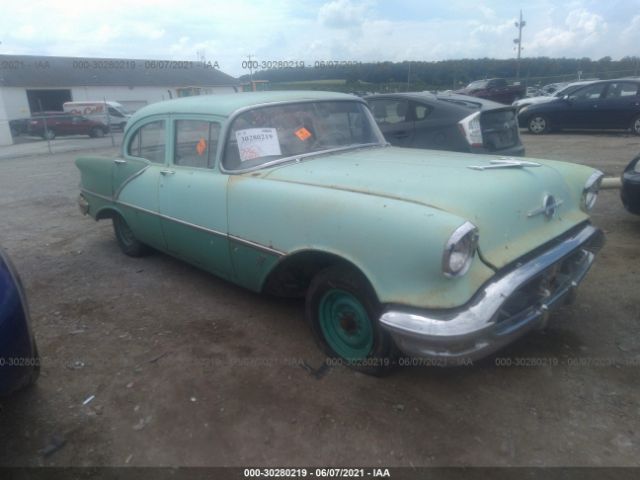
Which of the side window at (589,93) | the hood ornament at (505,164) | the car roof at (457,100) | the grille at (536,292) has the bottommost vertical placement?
the grille at (536,292)

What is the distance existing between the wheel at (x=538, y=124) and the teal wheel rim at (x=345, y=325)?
12.8 metres

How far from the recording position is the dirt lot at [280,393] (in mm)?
2357

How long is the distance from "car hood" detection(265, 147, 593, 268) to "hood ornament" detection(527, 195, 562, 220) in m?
0.01

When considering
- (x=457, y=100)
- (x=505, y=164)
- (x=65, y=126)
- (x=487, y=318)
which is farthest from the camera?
(x=65, y=126)

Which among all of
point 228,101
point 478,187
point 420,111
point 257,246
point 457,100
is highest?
point 228,101

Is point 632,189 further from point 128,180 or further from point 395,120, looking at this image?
point 128,180

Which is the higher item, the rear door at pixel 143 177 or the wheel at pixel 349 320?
the rear door at pixel 143 177

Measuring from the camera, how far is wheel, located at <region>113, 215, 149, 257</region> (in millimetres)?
4891

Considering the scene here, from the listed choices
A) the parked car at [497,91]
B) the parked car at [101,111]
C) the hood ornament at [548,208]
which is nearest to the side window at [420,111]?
the hood ornament at [548,208]

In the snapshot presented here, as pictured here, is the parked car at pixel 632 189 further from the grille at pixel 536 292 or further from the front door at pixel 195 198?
the front door at pixel 195 198

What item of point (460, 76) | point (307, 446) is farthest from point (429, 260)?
point (460, 76)

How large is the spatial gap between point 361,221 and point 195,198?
1566 millimetres

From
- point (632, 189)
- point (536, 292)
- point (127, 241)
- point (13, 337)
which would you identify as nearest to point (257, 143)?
point (13, 337)

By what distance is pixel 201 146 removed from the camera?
3.71 meters
